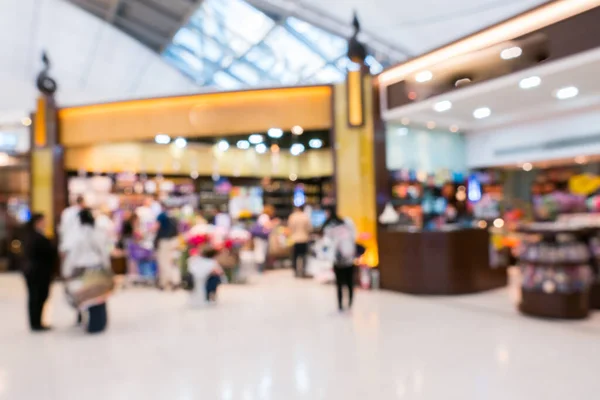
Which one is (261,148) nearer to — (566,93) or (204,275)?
(204,275)

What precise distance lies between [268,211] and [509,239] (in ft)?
17.3

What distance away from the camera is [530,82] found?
6059 millimetres

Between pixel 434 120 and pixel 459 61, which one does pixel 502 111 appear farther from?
pixel 459 61

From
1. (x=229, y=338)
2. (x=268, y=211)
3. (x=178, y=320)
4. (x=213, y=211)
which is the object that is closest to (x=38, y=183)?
(x=213, y=211)

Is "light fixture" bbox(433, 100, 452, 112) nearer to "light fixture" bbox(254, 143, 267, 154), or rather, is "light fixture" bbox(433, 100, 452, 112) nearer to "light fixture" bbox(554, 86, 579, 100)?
"light fixture" bbox(554, 86, 579, 100)

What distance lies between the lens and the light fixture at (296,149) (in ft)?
37.1

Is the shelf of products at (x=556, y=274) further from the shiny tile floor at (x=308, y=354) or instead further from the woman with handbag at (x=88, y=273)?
the woman with handbag at (x=88, y=273)

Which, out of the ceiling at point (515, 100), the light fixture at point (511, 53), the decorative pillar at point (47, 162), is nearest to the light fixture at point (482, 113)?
the ceiling at point (515, 100)

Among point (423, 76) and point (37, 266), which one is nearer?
point (37, 266)

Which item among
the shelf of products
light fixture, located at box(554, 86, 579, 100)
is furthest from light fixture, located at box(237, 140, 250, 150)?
the shelf of products

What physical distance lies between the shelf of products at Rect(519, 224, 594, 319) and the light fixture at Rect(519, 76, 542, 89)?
184 centimetres

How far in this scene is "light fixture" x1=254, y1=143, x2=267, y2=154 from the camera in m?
11.3

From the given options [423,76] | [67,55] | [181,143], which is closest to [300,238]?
[423,76]

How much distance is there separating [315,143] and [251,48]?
5.98 m
